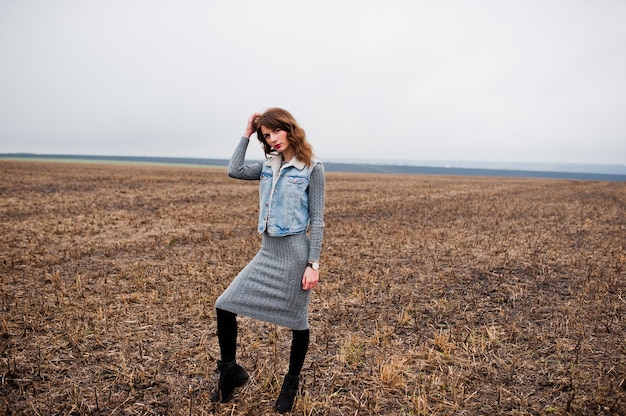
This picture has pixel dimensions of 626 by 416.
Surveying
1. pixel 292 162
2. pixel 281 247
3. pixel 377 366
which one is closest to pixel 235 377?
pixel 281 247

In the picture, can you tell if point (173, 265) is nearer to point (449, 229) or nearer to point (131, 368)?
point (131, 368)

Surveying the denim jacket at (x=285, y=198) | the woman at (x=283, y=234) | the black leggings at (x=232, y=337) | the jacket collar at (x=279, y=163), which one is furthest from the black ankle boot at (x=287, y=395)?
the jacket collar at (x=279, y=163)

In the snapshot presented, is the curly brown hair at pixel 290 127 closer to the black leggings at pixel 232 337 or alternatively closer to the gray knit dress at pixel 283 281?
the gray knit dress at pixel 283 281

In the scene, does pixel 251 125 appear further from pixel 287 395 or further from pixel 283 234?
pixel 287 395

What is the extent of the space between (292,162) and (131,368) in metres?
2.90

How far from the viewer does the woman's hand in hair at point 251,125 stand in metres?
3.24

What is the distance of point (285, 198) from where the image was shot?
3197mm

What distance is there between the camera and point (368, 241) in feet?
37.3

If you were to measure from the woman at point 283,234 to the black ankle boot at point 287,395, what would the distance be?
0.34 m

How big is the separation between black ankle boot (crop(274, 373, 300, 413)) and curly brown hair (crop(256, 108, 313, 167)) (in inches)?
73.9

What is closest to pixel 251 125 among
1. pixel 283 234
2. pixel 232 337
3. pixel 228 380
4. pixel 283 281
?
pixel 283 234

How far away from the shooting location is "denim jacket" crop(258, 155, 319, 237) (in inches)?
125

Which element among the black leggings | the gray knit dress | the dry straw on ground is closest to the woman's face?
the gray knit dress

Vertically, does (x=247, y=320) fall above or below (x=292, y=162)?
below
